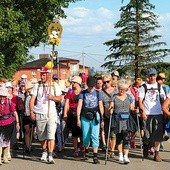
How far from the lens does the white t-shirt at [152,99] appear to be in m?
9.81

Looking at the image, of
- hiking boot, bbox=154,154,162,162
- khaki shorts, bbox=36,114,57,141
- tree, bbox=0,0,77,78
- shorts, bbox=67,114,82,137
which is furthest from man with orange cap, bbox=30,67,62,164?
tree, bbox=0,0,77,78

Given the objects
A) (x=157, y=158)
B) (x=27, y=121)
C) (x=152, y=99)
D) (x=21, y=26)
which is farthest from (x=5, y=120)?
(x=21, y=26)

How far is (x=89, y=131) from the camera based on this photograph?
31.8ft

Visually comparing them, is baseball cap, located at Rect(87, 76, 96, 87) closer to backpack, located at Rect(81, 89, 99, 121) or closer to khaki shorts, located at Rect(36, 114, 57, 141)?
backpack, located at Rect(81, 89, 99, 121)

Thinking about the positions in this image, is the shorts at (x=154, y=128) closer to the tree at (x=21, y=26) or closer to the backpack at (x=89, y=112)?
the backpack at (x=89, y=112)

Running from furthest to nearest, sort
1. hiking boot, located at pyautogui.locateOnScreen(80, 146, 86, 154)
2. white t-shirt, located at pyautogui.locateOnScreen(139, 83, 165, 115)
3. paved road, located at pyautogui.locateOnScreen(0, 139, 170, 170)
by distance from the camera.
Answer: hiking boot, located at pyautogui.locateOnScreen(80, 146, 86, 154) < white t-shirt, located at pyautogui.locateOnScreen(139, 83, 165, 115) < paved road, located at pyautogui.locateOnScreen(0, 139, 170, 170)

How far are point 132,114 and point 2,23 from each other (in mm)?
11552

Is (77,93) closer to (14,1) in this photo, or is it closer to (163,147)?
(163,147)

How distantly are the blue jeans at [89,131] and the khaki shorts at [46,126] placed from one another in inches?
24.7

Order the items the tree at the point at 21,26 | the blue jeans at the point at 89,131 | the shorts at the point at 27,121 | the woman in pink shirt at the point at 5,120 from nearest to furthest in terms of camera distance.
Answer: the woman in pink shirt at the point at 5,120
the blue jeans at the point at 89,131
the shorts at the point at 27,121
the tree at the point at 21,26

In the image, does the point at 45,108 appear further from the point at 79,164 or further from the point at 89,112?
the point at 79,164

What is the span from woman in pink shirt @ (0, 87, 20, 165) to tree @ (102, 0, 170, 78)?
26611mm

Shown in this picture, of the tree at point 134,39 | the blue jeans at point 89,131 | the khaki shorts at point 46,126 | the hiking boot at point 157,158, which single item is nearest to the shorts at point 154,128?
the hiking boot at point 157,158

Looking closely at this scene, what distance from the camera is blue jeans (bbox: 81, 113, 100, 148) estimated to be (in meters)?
9.62
